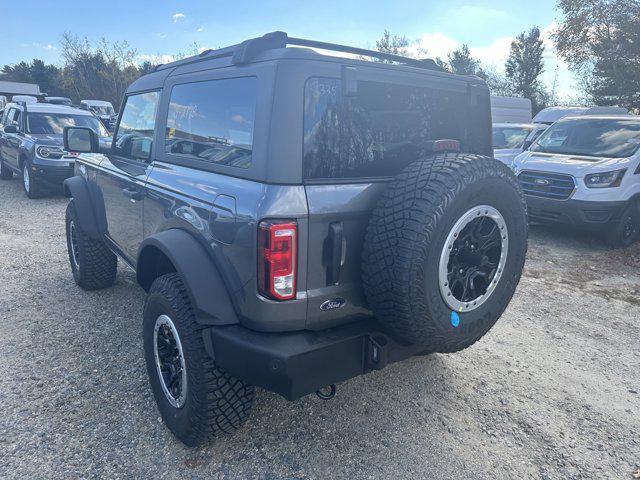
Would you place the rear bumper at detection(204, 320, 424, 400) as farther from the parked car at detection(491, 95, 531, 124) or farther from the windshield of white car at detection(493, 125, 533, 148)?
the parked car at detection(491, 95, 531, 124)

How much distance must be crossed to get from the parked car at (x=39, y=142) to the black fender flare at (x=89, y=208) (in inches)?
201

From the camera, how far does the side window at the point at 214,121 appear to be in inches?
90.0

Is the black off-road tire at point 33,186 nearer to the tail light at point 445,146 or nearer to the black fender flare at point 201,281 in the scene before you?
the black fender flare at point 201,281

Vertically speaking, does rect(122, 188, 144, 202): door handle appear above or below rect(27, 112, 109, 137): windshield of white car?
below

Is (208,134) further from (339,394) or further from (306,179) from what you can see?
(339,394)

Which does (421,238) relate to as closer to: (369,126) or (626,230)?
(369,126)

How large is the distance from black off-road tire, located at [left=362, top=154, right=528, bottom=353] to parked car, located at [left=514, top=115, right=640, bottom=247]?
512 centimetres

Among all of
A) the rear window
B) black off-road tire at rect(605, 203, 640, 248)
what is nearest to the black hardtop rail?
the rear window

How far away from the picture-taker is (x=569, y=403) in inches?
120

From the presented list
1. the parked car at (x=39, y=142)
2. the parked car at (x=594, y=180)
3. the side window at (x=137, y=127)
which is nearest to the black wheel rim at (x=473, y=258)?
the side window at (x=137, y=127)

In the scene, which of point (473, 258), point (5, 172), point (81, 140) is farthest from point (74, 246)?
point (5, 172)

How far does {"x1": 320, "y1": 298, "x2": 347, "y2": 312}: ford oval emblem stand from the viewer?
2229 millimetres

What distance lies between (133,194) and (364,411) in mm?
2130

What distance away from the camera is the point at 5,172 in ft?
39.6
